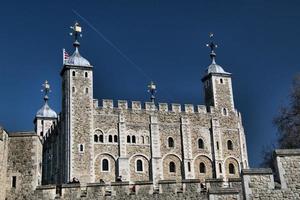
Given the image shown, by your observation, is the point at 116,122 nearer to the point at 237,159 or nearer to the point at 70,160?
the point at 70,160

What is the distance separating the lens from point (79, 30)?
51.0 metres

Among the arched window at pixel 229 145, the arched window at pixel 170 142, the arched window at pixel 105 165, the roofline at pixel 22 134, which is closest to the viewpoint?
the roofline at pixel 22 134

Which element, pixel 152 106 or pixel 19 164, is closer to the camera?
pixel 19 164

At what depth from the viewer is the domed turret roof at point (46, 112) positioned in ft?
207

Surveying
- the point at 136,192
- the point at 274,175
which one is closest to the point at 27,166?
the point at 136,192

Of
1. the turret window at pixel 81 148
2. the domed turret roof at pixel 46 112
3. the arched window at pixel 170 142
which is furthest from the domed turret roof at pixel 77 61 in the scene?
the domed turret roof at pixel 46 112

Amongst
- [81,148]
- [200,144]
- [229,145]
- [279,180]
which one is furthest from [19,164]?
[229,145]

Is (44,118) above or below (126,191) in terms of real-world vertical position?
above

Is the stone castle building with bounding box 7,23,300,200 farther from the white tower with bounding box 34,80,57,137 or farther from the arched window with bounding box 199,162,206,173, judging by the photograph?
the white tower with bounding box 34,80,57,137

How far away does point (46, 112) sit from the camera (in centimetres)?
6369

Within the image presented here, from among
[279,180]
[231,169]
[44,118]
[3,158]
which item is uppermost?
[44,118]

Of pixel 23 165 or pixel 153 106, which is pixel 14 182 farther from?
pixel 153 106

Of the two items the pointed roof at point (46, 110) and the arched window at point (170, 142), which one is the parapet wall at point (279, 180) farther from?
the pointed roof at point (46, 110)

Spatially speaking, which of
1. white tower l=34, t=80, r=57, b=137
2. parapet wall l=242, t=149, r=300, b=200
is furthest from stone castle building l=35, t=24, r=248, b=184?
parapet wall l=242, t=149, r=300, b=200
